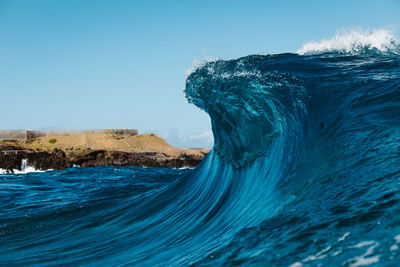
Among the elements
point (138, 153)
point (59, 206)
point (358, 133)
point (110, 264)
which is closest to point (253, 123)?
point (358, 133)

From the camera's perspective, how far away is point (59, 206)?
5660 millimetres

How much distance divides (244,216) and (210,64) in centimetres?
338

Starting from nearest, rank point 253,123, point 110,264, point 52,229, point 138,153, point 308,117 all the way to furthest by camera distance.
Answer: point 110,264, point 308,117, point 52,229, point 253,123, point 138,153

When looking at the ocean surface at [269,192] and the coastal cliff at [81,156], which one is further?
the coastal cliff at [81,156]

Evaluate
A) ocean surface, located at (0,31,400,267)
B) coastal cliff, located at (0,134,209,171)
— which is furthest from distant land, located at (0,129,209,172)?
ocean surface, located at (0,31,400,267)

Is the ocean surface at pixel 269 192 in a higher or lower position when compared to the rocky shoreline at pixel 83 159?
higher

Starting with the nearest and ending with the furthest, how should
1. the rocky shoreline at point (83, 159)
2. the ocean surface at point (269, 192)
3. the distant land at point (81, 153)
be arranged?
1. the ocean surface at point (269, 192)
2. the rocky shoreline at point (83, 159)
3. the distant land at point (81, 153)

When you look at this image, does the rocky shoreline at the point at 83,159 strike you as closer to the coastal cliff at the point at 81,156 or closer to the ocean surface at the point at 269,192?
the coastal cliff at the point at 81,156

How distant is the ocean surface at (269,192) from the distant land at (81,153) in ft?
59.0

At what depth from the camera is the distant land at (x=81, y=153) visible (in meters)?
23.4

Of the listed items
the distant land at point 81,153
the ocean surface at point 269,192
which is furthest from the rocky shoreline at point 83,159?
the ocean surface at point 269,192

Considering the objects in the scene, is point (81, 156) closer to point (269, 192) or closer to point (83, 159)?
point (83, 159)

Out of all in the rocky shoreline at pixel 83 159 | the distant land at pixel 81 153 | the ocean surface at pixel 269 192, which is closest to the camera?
the ocean surface at pixel 269 192

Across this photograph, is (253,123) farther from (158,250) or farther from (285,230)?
(285,230)
